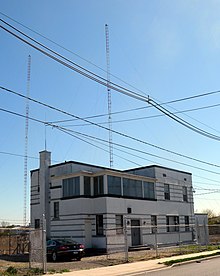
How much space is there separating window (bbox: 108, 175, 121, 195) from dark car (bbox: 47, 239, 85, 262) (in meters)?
7.92

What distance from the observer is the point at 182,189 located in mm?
41844

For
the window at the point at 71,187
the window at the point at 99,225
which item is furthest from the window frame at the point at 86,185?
the window at the point at 99,225

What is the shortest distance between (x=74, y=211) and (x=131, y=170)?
9955mm

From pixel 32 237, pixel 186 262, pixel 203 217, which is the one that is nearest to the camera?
pixel 32 237

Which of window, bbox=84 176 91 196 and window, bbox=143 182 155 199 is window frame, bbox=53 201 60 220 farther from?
window, bbox=143 182 155 199

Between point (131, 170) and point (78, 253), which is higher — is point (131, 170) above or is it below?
above

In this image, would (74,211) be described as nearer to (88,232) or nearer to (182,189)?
(88,232)

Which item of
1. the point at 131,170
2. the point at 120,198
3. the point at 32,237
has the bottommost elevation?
the point at 32,237

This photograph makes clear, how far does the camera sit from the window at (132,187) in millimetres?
33781

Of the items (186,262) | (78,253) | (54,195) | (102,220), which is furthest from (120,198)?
(186,262)

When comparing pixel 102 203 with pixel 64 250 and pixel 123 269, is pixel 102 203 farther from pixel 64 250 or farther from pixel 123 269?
pixel 123 269

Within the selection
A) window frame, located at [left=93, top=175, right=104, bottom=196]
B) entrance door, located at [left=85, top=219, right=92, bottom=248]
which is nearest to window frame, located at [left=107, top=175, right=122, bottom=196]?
window frame, located at [left=93, top=175, right=104, bottom=196]

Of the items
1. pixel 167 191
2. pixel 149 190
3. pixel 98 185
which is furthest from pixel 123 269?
pixel 167 191

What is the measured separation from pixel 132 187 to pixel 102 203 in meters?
4.04
